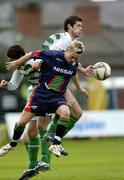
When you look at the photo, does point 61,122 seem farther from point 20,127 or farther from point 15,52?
point 15,52

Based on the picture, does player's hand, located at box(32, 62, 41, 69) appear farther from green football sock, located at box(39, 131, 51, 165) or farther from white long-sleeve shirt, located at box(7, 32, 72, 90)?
green football sock, located at box(39, 131, 51, 165)

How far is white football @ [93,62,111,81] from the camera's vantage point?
16.0m

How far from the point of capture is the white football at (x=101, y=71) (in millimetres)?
16000

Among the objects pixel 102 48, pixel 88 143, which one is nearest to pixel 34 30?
pixel 102 48

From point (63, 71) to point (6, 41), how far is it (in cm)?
4289

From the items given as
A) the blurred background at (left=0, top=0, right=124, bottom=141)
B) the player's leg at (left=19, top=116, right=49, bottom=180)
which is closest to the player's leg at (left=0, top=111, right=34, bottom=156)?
the player's leg at (left=19, top=116, right=49, bottom=180)

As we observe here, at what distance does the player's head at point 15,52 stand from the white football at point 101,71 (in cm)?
138

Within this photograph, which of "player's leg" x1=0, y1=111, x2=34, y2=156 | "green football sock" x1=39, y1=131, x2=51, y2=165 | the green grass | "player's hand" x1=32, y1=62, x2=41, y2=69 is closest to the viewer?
"player's hand" x1=32, y1=62, x2=41, y2=69

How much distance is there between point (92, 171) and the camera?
60.5ft

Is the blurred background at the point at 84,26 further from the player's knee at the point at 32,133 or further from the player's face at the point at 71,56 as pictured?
the player's face at the point at 71,56

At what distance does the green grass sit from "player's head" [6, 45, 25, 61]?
2.19 m

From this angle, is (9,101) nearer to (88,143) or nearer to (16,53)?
(88,143)

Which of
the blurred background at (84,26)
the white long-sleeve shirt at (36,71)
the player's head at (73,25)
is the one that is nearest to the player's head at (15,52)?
the white long-sleeve shirt at (36,71)

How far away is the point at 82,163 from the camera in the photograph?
2148 cm
